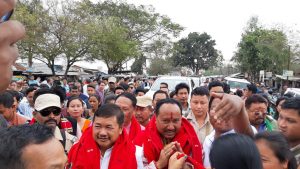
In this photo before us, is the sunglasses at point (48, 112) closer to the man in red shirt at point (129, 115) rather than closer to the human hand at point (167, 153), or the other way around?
the man in red shirt at point (129, 115)

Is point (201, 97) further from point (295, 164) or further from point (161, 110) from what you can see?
point (295, 164)

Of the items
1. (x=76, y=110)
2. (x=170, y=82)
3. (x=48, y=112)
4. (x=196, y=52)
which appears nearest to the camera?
(x=48, y=112)

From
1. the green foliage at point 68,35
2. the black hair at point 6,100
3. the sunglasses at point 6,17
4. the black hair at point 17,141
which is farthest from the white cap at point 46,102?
the green foliage at point 68,35

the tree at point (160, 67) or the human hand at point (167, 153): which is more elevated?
the tree at point (160, 67)

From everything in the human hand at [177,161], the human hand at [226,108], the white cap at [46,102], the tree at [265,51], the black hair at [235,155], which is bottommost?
the human hand at [177,161]

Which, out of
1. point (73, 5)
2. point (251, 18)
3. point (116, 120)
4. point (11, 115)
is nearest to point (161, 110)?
point (116, 120)

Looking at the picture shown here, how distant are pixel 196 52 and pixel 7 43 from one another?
53.7m

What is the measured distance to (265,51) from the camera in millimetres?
29312

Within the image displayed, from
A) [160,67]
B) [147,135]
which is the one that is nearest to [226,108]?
[147,135]

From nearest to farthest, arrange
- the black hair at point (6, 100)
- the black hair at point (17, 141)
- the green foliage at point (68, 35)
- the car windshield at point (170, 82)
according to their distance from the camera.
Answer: the black hair at point (17, 141) < the black hair at point (6, 100) < the car windshield at point (170, 82) < the green foliage at point (68, 35)

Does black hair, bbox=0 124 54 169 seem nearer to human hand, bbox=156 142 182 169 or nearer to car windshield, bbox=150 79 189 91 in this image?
human hand, bbox=156 142 182 169

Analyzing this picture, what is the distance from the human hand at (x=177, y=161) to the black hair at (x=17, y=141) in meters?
0.90

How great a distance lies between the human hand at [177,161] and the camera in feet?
7.46

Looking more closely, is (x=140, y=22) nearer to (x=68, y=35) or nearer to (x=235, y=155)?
(x=68, y=35)
